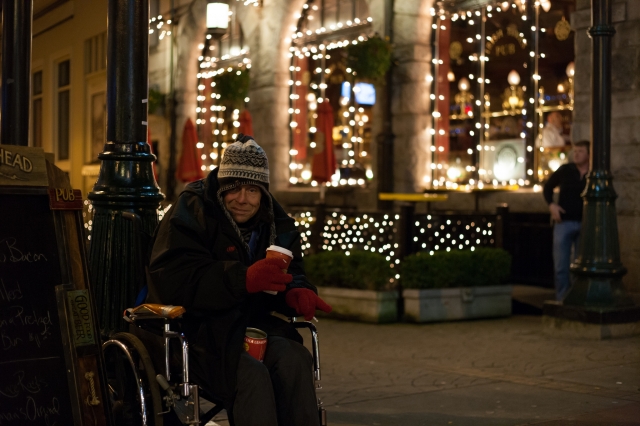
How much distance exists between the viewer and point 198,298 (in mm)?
4254

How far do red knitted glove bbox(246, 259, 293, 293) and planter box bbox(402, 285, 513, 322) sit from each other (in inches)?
243

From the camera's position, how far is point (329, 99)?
56.0ft

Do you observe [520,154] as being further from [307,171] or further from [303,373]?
[303,373]

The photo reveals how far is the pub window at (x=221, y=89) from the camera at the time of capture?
707 inches

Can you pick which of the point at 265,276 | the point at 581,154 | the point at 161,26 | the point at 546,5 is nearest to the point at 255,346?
the point at 265,276

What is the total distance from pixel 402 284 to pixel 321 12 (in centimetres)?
796

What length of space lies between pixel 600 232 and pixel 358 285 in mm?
2697

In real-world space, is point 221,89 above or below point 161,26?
below

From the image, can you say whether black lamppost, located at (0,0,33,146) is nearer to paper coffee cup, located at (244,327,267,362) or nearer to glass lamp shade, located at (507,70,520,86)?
paper coffee cup, located at (244,327,267,362)

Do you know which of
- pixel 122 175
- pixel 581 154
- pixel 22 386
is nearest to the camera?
pixel 22 386

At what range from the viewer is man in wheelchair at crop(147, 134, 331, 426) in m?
4.18

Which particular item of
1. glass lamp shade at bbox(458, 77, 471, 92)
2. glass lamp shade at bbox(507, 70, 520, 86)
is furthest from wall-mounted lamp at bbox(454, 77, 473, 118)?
glass lamp shade at bbox(507, 70, 520, 86)

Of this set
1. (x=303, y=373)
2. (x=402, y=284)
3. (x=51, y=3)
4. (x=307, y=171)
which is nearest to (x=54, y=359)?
(x=303, y=373)

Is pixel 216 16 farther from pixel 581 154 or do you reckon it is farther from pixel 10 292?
pixel 10 292
